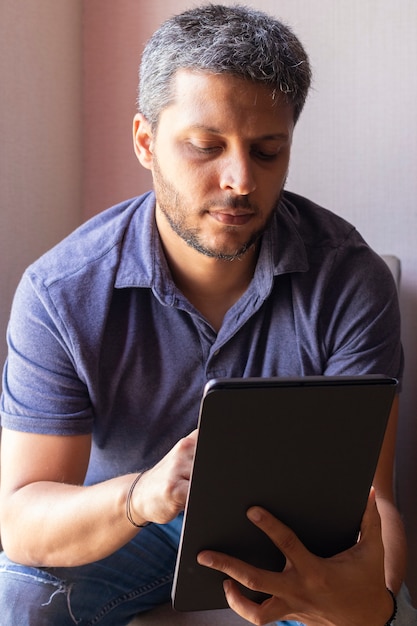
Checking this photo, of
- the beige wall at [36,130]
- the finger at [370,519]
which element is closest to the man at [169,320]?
the finger at [370,519]

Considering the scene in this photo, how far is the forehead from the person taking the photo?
44.4 inches

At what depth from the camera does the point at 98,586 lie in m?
1.22

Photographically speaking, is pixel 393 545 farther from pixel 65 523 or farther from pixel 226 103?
pixel 226 103

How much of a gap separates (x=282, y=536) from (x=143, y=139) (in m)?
0.68

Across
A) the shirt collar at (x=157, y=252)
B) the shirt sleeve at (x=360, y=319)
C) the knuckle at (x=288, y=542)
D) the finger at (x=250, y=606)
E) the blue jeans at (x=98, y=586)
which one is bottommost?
the blue jeans at (x=98, y=586)

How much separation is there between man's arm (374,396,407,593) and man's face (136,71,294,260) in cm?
39

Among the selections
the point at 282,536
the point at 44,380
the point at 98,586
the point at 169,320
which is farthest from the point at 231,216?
the point at 98,586

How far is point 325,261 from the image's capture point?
129 centimetres

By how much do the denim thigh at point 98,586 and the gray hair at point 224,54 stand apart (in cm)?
66

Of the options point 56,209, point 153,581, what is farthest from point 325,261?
point 56,209

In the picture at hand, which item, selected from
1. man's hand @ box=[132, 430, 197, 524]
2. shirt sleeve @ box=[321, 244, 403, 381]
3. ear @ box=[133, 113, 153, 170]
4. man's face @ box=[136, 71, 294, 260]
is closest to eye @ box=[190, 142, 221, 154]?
man's face @ box=[136, 71, 294, 260]

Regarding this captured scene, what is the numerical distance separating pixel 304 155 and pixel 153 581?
2.90ft

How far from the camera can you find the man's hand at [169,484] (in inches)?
37.2

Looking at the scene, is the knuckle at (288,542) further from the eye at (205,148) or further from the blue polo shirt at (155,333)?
the eye at (205,148)
